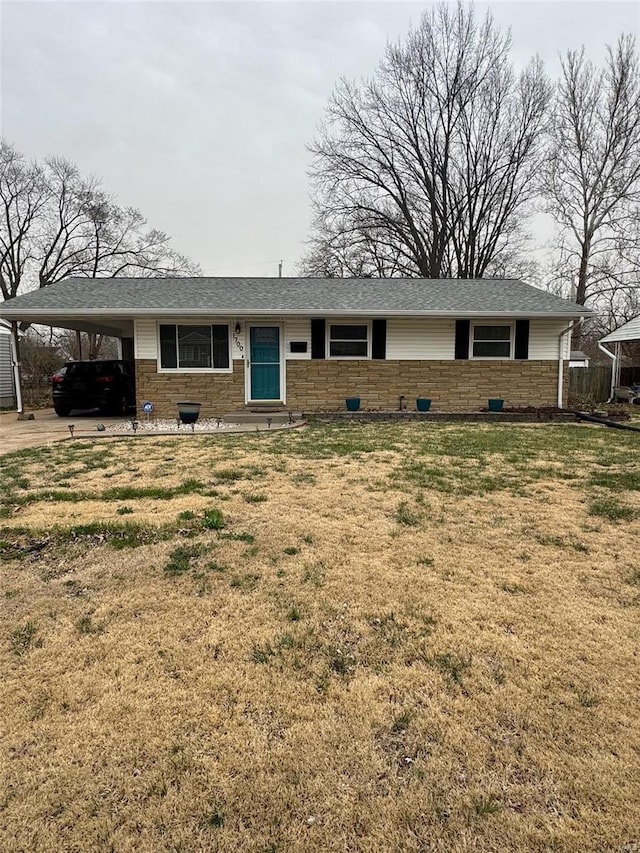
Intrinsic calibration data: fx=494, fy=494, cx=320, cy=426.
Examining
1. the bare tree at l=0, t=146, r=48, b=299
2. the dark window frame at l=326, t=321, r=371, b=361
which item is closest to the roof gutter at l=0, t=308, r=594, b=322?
the dark window frame at l=326, t=321, r=371, b=361

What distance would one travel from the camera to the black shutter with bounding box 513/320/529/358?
40.9 feet

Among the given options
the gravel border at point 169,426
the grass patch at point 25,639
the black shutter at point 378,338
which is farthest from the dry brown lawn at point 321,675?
the black shutter at point 378,338

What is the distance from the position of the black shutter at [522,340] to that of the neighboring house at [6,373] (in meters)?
16.2

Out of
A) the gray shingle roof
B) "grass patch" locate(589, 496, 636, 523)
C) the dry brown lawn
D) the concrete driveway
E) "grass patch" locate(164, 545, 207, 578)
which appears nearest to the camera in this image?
the dry brown lawn

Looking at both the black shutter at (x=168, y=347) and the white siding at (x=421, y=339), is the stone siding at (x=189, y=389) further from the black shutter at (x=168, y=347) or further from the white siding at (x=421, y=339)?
the white siding at (x=421, y=339)

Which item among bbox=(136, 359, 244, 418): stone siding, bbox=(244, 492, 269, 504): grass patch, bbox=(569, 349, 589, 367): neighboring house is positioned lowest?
bbox=(244, 492, 269, 504): grass patch

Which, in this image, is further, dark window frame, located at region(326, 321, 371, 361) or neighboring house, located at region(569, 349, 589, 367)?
neighboring house, located at region(569, 349, 589, 367)

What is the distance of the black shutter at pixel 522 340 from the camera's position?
12.5 m

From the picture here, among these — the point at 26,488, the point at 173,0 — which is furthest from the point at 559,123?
the point at 26,488

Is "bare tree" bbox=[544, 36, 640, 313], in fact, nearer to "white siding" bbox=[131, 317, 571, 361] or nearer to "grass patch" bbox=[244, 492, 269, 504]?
"white siding" bbox=[131, 317, 571, 361]

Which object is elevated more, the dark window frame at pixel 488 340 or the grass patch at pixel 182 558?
the dark window frame at pixel 488 340

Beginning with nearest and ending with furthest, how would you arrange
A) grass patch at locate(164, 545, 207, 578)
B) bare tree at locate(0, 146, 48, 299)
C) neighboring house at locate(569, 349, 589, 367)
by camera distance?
grass patch at locate(164, 545, 207, 578), bare tree at locate(0, 146, 48, 299), neighboring house at locate(569, 349, 589, 367)

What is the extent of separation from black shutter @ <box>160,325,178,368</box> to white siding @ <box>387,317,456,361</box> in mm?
5287

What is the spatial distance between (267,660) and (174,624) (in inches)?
25.1
